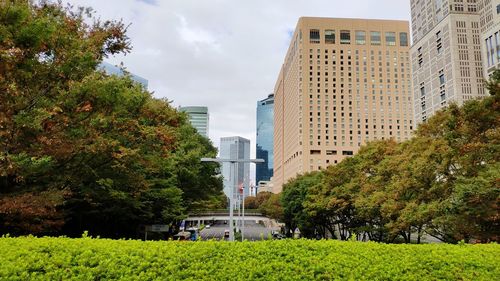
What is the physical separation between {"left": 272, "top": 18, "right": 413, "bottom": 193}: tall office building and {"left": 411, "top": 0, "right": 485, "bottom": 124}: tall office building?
32.9 m

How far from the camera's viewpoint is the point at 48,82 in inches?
434

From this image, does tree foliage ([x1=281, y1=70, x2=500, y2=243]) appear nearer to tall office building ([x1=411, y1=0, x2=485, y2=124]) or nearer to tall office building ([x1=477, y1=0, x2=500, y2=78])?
tall office building ([x1=477, y1=0, x2=500, y2=78])

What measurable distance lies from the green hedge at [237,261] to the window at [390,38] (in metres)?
139

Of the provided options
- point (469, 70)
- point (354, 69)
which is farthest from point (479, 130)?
point (354, 69)

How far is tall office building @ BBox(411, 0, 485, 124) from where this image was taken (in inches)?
3238

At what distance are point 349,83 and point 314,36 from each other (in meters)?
20.8

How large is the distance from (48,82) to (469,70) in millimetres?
90829

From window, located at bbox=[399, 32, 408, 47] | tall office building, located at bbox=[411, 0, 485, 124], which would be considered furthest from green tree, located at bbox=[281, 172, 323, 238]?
window, located at bbox=[399, 32, 408, 47]

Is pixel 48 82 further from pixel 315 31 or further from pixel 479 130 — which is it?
pixel 315 31

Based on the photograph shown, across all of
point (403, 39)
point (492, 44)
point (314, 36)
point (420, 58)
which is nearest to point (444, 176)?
point (492, 44)

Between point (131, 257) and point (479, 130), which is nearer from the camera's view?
point (131, 257)

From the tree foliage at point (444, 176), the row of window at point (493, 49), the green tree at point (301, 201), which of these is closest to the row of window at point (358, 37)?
the row of window at point (493, 49)

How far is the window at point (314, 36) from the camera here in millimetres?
132875

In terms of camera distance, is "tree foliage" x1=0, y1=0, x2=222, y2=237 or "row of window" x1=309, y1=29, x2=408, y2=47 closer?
"tree foliage" x1=0, y1=0, x2=222, y2=237
